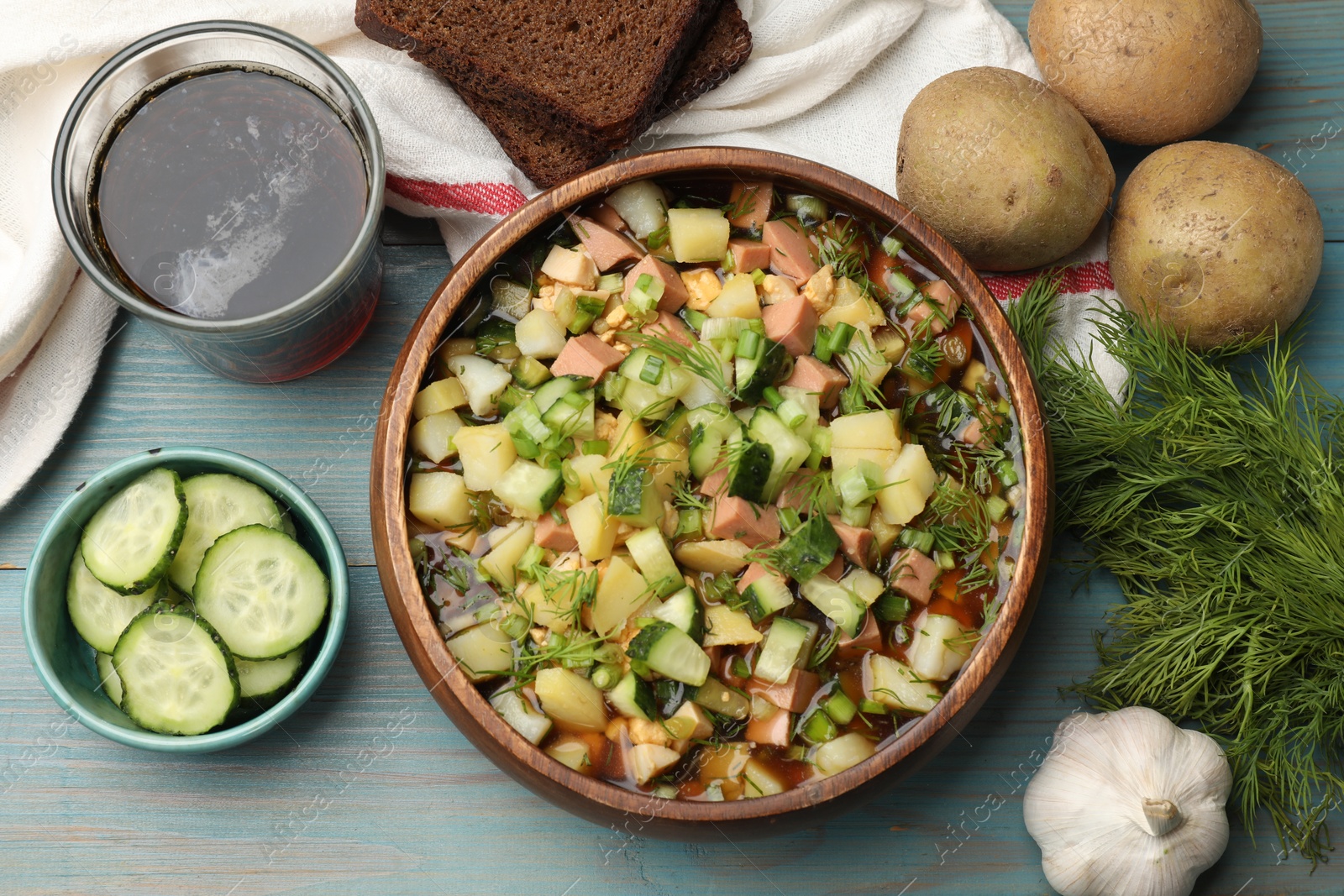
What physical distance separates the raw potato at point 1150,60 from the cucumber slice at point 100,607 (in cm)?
221

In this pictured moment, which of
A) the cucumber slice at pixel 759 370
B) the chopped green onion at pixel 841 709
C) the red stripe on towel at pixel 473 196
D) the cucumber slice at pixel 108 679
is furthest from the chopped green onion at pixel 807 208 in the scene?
the cucumber slice at pixel 108 679

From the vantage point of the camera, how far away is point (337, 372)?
7.42ft

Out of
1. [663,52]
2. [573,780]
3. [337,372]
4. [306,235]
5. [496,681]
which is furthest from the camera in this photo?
[337,372]

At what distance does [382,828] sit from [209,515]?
0.77 metres

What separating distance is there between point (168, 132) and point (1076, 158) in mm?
1857

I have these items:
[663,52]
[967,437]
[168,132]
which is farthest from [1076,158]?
[168,132]

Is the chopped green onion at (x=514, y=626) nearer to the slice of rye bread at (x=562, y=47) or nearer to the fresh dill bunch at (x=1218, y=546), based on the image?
the slice of rye bread at (x=562, y=47)

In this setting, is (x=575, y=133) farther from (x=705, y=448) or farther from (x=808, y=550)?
(x=808, y=550)

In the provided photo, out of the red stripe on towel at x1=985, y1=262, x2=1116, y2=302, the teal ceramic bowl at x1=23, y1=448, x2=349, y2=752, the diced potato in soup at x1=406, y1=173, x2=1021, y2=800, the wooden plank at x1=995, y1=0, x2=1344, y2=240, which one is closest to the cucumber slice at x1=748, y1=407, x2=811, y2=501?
the diced potato in soup at x1=406, y1=173, x2=1021, y2=800

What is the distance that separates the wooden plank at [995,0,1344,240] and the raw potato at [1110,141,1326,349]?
352mm

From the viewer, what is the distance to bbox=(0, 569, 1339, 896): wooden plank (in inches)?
83.3

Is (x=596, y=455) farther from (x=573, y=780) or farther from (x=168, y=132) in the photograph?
(x=168, y=132)

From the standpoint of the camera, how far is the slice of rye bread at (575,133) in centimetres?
218

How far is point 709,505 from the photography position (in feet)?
5.88
